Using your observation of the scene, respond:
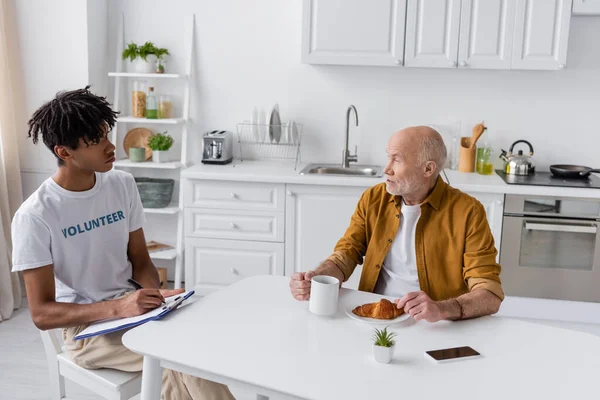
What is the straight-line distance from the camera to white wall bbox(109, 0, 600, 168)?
3771 mm

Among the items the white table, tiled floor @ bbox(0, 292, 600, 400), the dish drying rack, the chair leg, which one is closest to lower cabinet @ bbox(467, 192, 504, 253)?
tiled floor @ bbox(0, 292, 600, 400)

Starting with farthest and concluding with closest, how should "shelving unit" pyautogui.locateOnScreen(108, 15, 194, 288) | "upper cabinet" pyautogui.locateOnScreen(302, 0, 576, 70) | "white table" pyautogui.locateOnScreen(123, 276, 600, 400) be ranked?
"shelving unit" pyautogui.locateOnScreen(108, 15, 194, 288) < "upper cabinet" pyautogui.locateOnScreen(302, 0, 576, 70) < "white table" pyautogui.locateOnScreen(123, 276, 600, 400)

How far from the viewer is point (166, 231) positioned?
4.21 meters

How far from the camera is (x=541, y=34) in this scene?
338 cm

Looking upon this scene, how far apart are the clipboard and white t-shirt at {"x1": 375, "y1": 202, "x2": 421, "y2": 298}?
0.74 metres

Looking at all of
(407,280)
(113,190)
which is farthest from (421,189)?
(113,190)

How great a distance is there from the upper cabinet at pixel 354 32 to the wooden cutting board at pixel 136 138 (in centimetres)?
121

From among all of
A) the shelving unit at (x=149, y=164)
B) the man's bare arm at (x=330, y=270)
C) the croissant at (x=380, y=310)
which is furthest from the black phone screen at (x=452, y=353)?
the shelving unit at (x=149, y=164)

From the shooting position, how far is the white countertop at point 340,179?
130 inches

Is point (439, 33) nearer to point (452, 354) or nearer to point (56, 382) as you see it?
point (452, 354)

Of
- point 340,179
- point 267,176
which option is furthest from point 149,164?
point 340,179

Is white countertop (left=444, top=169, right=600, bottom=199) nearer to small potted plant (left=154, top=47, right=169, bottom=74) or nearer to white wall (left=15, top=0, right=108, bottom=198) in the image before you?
small potted plant (left=154, top=47, right=169, bottom=74)

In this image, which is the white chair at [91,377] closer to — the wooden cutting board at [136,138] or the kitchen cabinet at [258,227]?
the kitchen cabinet at [258,227]

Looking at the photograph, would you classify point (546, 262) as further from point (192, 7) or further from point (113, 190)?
point (192, 7)
